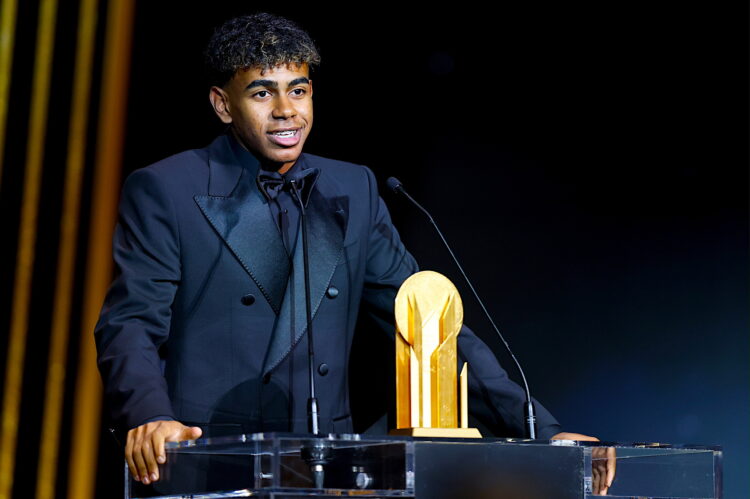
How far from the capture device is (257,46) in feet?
7.54

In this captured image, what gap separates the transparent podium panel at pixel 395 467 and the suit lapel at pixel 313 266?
0.52 metres

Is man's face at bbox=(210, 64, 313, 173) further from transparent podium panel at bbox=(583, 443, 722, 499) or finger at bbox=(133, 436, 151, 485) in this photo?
transparent podium panel at bbox=(583, 443, 722, 499)

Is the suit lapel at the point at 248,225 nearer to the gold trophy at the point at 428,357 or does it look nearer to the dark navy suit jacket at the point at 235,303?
the dark navy suit jacket at the point at 235,303

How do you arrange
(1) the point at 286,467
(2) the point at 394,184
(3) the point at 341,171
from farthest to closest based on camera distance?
(3) the point at 341,171 → (2) the point at 394,184 → (1) the point at 286,467

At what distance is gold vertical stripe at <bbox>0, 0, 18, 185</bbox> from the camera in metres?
3.12

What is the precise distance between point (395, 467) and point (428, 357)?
30 centimetres

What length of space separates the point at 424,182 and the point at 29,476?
55.7 inches

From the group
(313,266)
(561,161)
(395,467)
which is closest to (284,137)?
(313,266)

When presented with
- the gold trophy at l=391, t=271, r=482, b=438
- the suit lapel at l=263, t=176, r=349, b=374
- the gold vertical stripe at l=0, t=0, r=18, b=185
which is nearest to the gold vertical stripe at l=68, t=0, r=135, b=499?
the gold vertical stripe at l=0, t=0, r=18, b=185

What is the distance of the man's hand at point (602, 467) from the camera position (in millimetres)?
A: 1760

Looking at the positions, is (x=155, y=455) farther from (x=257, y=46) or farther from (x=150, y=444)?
(x=257, y=46)

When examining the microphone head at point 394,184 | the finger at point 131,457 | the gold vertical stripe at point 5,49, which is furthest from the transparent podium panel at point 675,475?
the gold vertical stripe at point 5,49

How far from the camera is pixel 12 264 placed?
3.05 metres

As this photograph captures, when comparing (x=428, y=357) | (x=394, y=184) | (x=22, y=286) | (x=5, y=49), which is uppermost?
(x=5, y=49)
